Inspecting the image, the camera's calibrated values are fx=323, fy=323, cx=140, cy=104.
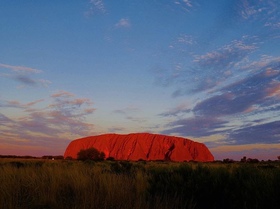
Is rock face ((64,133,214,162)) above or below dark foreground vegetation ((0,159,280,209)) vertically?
above

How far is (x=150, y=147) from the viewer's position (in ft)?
429

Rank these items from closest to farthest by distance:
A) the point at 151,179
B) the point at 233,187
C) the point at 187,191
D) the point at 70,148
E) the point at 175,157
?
the point at 233,187 < the point at 187,191 < the point at 151,179 < the point at 175,157 < the point at 70,148

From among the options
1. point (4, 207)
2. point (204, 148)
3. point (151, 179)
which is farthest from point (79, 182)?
point (204, 148)

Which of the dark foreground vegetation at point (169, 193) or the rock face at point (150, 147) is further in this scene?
the rock face at point (150, 147)

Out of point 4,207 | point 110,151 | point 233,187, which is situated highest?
point 110,151

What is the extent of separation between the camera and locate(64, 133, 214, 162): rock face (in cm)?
12900

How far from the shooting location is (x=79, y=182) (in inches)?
355

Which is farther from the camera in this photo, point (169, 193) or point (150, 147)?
point (150, 147)

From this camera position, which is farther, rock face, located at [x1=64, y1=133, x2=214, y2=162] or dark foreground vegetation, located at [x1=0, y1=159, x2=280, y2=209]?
rock face, located at [x1=64, y1=133, x2=214, y2=162]

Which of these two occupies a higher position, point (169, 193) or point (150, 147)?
point (150, 147)

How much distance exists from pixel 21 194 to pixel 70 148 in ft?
505

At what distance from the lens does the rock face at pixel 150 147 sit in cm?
12900

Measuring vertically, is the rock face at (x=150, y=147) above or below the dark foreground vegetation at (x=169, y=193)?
above

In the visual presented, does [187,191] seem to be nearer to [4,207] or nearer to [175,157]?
[4,207]
